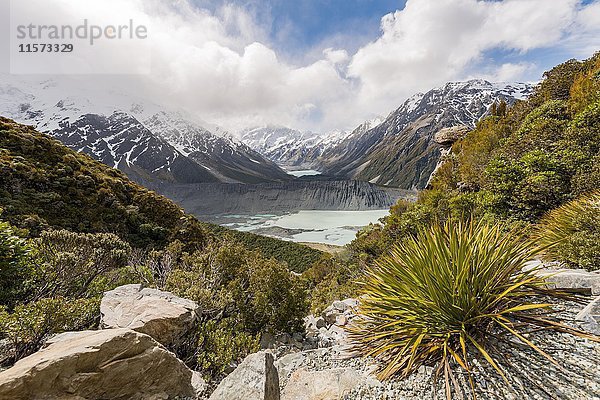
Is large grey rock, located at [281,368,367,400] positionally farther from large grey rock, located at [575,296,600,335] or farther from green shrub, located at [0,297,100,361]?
green shrub, located at [0,297,100,361]

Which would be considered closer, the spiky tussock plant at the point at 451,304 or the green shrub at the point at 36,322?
the spiky tussock plant at the point at 451,304

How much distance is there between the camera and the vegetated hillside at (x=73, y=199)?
1445 cm


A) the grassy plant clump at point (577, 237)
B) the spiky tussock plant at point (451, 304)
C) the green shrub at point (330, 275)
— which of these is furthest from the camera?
the green shrub at point (330, 275)

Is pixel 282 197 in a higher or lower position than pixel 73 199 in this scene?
higher

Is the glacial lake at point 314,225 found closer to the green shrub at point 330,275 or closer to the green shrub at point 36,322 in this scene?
the green shrub at point 330,275

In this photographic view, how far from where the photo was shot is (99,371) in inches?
99.0

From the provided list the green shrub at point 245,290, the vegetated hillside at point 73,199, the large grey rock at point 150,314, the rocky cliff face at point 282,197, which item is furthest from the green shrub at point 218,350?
the rocky cliff face at point 282,197

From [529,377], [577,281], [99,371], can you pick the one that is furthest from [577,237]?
[99,371]

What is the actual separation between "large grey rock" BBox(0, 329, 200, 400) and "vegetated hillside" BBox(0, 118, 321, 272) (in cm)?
1129

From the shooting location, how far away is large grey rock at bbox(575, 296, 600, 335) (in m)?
2.42

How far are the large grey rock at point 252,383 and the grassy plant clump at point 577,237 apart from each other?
12.3 feet

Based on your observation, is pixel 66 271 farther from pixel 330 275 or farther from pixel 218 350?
pixel 330 275

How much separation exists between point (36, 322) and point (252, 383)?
3.13m

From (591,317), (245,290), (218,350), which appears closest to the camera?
(591,317)
